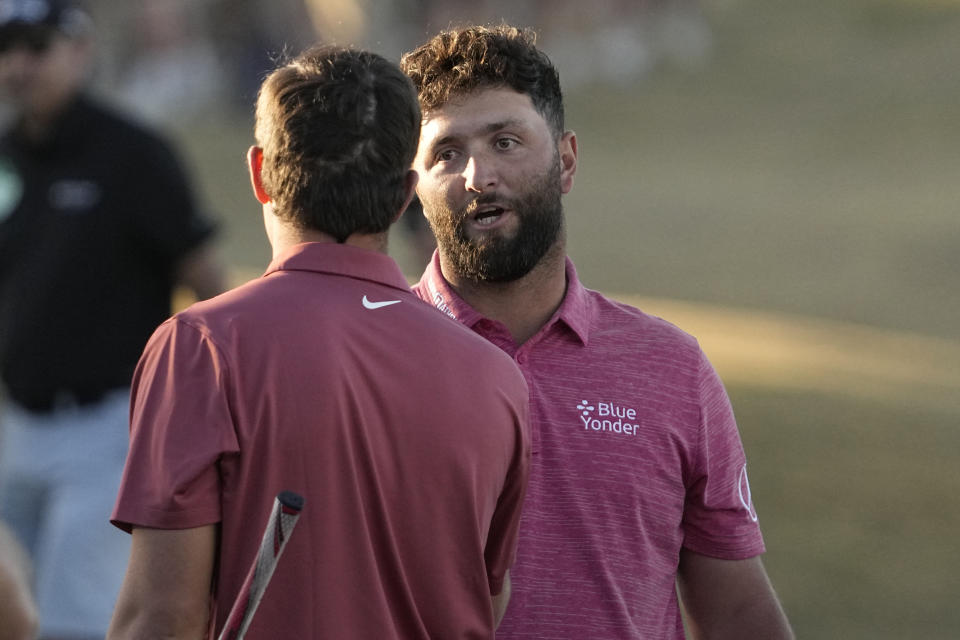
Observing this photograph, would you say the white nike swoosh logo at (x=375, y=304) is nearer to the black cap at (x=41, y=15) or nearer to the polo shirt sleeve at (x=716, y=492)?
the polo shirt sleeve at (x=716, y=492)

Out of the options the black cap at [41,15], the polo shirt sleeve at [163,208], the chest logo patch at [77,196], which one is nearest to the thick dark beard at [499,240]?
the polo shirt sleeve at [163,208]

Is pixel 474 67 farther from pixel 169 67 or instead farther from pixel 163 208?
pixel 169 67

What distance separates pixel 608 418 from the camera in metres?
3.11

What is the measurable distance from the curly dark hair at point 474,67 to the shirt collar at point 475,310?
0.35 meters

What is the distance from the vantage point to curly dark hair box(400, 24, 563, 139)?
3258 mm

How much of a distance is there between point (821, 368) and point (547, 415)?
30.0 feet

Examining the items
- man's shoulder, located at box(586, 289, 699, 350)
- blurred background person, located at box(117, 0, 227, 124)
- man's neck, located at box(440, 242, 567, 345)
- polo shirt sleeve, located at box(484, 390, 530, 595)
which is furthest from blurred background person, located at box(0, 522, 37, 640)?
blurred background person, located at box(117, 0, 227, 124)

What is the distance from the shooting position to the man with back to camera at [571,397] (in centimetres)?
306

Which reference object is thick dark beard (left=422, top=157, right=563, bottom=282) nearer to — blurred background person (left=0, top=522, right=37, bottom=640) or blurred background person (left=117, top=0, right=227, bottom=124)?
blurred background person (left=0, top=522, right=37, bottom=640)

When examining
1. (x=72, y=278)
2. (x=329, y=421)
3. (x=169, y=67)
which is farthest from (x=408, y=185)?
(x=169, y=67)

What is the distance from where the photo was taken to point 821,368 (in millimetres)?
11922

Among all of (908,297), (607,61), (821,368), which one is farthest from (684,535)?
(607,61)

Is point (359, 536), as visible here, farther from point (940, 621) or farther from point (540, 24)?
point (540, 24)

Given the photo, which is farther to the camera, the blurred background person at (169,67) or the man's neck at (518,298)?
the blurred background person at (169,67)
